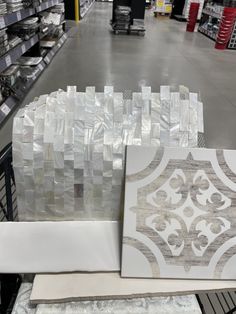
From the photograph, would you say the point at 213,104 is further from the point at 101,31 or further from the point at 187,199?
the point at 101,31

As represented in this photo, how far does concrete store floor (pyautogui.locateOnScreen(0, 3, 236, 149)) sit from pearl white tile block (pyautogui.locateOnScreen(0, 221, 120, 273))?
5.53ft

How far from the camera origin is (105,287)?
792 mm

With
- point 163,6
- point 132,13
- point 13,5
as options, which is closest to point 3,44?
point 13,5

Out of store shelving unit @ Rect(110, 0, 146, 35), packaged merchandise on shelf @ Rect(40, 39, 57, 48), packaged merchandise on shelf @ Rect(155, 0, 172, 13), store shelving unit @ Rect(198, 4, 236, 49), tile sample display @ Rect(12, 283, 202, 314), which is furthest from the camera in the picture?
packaged merchandise on shelf @ Rect(155, 0, 172, 13)

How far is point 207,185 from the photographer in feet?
2.56

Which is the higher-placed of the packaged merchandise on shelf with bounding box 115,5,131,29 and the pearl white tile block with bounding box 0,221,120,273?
the pearl white tile block with bounding box 0,221,120,273

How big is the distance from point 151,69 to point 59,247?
454 centimetres

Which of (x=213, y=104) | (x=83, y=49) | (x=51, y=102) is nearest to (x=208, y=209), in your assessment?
(x=51, y=102)

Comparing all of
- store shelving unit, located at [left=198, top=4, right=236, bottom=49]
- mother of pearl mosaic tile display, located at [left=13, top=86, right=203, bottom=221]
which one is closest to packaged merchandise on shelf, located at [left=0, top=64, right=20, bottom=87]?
mother of pearl mosaic tile display, located at [left=13, top=86, right=203, bottom=221]

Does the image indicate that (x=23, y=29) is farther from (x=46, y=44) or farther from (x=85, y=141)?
(x=85, y=141)

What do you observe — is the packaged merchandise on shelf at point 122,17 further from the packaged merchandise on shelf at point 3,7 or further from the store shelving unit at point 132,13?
the packaged merchandise on shelf at point 3,7

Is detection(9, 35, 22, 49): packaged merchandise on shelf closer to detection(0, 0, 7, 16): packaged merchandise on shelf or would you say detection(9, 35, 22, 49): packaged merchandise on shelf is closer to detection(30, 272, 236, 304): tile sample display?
detection(0, 0, 7, 16): packaged merchandise on shelf

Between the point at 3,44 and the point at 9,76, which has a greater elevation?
the point at 3,44

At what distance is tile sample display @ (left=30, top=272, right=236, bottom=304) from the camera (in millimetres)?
766
